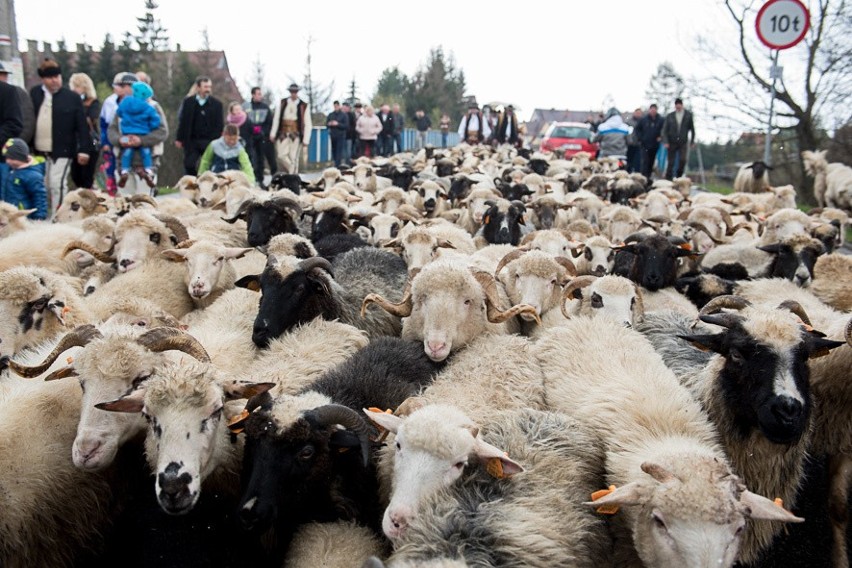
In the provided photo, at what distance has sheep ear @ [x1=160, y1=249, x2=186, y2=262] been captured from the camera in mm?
5320

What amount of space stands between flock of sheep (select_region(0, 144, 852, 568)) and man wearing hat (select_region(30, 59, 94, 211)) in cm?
413

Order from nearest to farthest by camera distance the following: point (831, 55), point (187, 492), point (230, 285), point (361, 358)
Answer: point (187, 492)
point (361, 358)
point (230, 285)
point (831, 55)

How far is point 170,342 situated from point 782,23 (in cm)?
884

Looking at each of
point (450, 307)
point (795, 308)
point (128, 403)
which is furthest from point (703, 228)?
point (128, 403)

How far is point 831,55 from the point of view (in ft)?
56.7

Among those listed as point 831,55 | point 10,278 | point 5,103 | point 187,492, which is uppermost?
point 831,55

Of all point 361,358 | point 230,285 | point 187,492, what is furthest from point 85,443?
point 230,285

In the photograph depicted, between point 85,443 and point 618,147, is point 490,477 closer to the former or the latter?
point 85,443

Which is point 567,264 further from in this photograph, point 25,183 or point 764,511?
point 25,183

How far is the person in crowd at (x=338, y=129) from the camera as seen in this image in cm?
1986

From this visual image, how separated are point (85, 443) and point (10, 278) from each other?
1.67 metres

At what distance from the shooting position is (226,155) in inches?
435

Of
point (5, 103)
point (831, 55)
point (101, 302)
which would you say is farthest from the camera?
point (831, 55)

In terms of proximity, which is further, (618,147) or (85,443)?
Answer: (618,147)
